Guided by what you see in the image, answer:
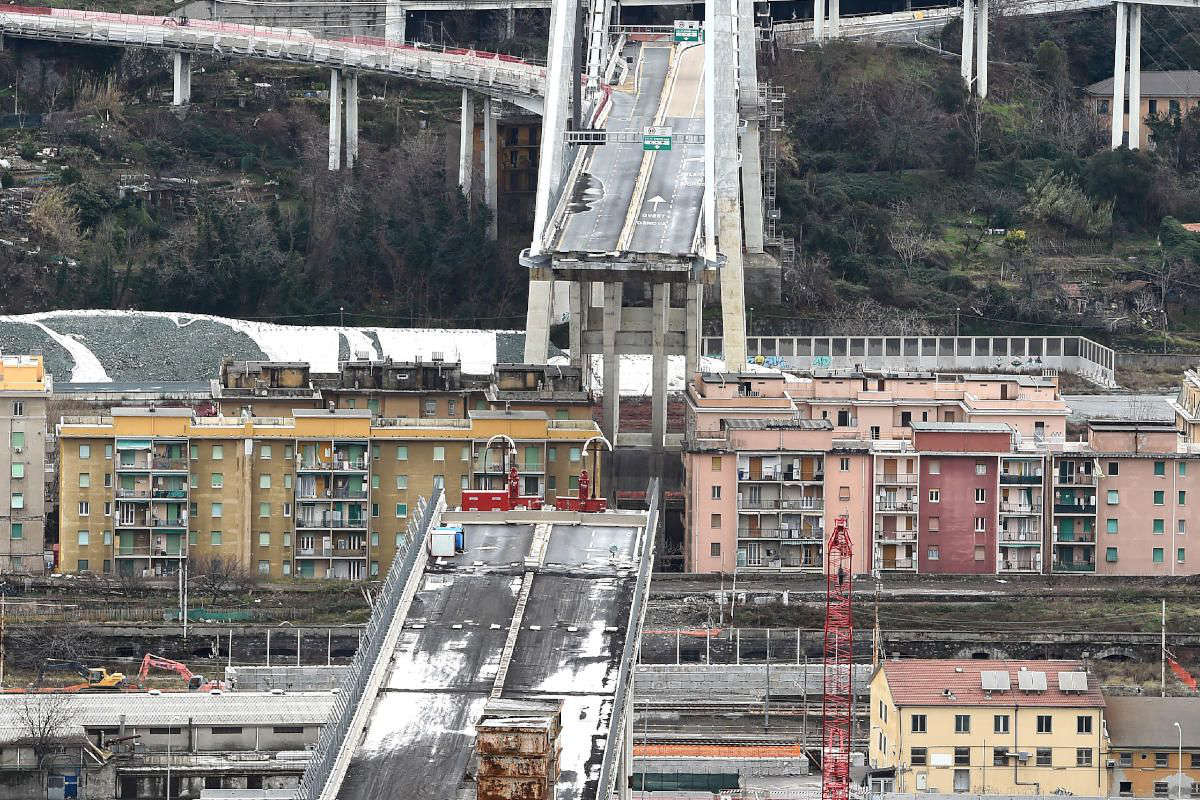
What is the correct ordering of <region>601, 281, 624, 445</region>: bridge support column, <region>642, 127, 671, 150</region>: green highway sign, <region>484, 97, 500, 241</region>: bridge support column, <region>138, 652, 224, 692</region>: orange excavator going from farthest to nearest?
<region>484, 97, 500, 241</region>: bridge support column
<region>642, 127, 671, 150</region>: green highway sign
<region>601, 281, 624, 445</region>: bridge support column
<region>138, 652, 224, 692</region>: orange excavator

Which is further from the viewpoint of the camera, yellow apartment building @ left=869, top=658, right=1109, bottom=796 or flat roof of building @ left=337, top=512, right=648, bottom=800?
yellow apartment building @ left=869, top=658, right=1109, bottom=796

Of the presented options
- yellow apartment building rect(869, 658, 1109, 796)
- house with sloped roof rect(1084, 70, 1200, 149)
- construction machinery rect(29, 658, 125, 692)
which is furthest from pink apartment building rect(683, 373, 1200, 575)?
house with sloped roof rect(1084, 70, 1200, 149)

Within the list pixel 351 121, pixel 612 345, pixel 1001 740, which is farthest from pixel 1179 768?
pixel 351 121

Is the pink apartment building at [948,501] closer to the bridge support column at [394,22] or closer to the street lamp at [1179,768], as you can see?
the street lamp at [1179,768]

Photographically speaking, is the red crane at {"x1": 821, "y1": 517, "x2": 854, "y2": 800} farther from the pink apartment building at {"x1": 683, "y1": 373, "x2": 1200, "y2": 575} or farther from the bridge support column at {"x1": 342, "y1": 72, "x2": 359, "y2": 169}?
the bridge support column at {"x1": 342, "y1": 72, "x2": 359, "y2": 169}

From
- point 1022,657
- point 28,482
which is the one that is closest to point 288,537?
point 28,482

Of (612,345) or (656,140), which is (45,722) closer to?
(612,345)
